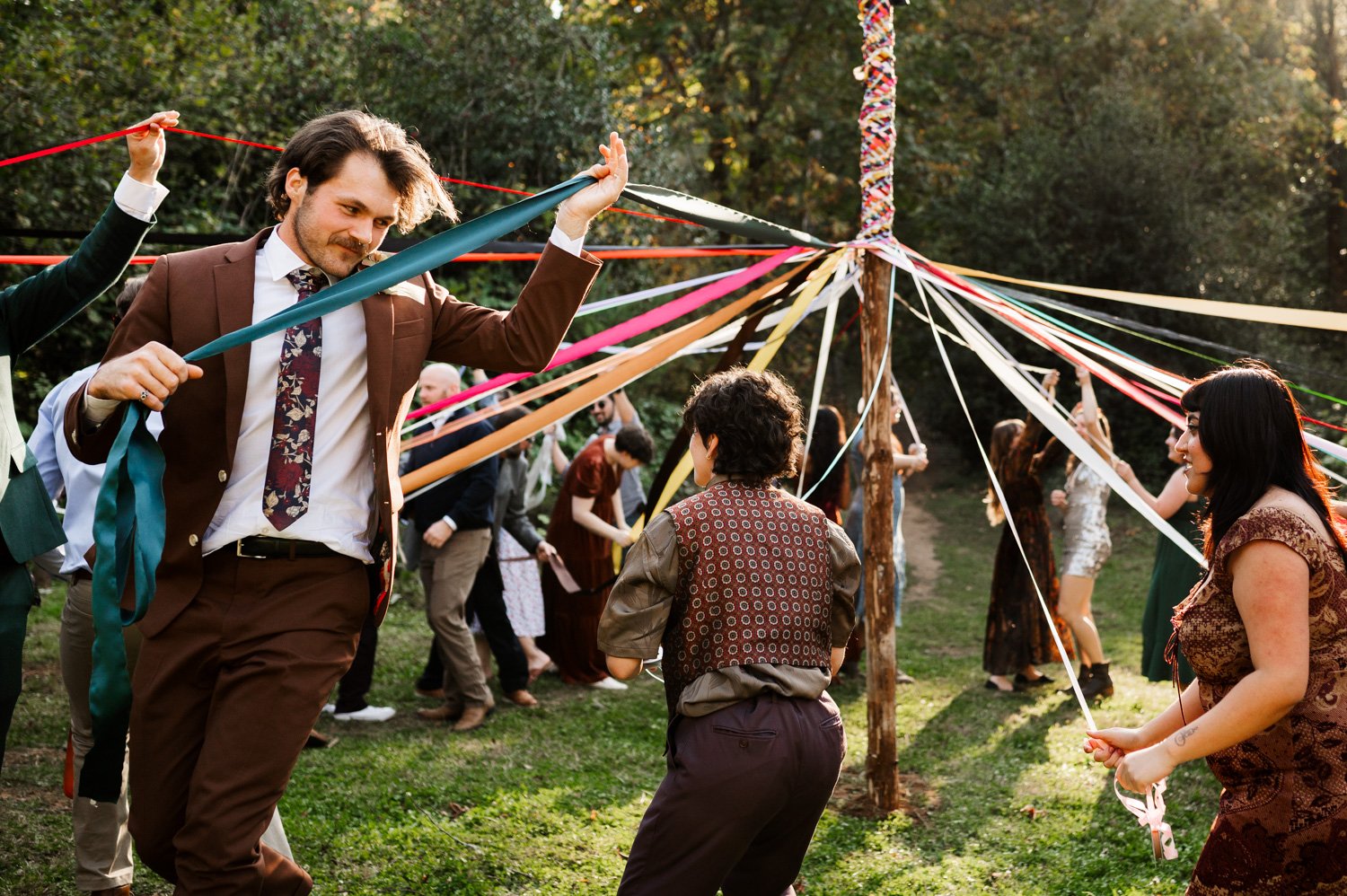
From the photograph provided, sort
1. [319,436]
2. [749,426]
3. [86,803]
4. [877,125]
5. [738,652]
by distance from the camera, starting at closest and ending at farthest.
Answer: [319,436] < [738,652] < [749,426] < [86,803] < [877,125]

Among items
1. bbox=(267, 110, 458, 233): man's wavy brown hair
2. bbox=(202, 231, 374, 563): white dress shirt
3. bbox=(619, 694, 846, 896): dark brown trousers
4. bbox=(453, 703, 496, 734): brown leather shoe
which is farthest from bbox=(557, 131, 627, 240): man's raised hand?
bbox=(453, 703, 496, 734): brown leather shoe

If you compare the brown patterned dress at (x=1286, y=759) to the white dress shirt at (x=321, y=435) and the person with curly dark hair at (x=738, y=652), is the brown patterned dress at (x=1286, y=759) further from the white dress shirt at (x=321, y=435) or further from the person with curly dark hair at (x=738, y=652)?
the white dress shirt at (x=321, y=435)

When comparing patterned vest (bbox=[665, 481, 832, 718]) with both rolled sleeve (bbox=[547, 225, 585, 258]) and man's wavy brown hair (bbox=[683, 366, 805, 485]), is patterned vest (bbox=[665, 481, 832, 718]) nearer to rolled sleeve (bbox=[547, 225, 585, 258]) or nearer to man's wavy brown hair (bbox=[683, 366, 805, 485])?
man's wavy brown hair (bbox=[683, 366, 805, 485])

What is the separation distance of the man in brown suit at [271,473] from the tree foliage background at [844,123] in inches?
280

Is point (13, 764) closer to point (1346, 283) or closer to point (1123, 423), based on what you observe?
point (1123, 423)

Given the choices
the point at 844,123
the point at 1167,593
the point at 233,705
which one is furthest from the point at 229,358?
the point at 844,123

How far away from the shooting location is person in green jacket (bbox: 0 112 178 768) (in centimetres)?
246

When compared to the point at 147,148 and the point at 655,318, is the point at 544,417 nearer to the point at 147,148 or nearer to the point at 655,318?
the point at 655,318

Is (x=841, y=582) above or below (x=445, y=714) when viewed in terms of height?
above

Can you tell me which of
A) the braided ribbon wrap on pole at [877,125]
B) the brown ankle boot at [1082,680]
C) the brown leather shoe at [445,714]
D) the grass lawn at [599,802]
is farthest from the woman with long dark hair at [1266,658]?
the brown ankle boot at [1082,680]

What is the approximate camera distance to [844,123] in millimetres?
15211

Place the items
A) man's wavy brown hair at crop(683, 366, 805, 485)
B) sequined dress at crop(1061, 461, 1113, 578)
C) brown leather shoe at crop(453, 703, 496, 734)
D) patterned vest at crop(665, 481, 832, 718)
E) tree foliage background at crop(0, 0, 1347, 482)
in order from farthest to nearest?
tree foliage background at crop(0, 0, 1347, 482)
sequined dress at crop(1061, 461, 1113, 578)
brown leather shoe at crop(453, 703, 496, 734)
man's wavy brown hair at crop(683, 366, 805, 485)
patterned vest at crop(665, 481, 832, 718)

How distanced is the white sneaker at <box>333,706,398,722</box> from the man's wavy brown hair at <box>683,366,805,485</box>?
3850 mm

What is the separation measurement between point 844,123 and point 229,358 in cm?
1395
